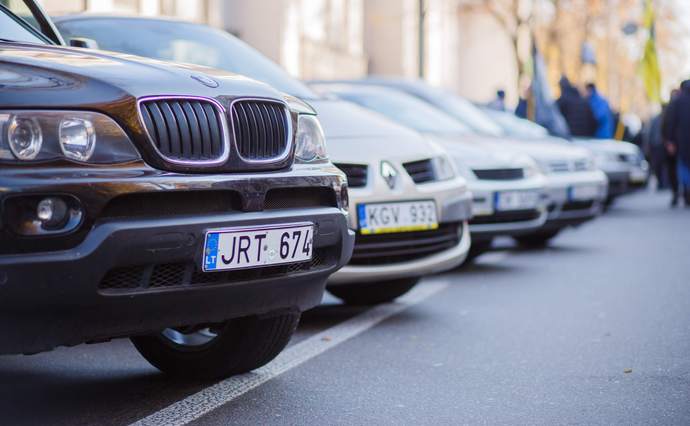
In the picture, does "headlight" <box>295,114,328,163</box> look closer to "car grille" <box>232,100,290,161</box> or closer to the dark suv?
the dark suv

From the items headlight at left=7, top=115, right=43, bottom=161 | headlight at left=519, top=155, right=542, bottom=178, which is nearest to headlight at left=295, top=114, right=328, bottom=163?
headlight at left=7, top=115, right=43, bottom=161

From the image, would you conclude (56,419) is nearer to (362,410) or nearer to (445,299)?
(362,410)

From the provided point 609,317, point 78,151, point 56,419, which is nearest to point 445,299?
point 609,317

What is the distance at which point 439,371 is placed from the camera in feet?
16.8

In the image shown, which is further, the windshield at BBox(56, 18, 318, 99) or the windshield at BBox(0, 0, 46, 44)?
the windshield at BBox(56, 18, 318, 99)

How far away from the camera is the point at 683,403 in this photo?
14.6 feet

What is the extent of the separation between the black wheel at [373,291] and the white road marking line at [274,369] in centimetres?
7

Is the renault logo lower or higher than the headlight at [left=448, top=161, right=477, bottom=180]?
higher

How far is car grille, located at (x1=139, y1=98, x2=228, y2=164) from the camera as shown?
3.75 metres

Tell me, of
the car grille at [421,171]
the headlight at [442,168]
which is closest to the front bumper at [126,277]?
the car grille at [421,171]

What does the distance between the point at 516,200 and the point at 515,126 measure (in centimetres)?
373

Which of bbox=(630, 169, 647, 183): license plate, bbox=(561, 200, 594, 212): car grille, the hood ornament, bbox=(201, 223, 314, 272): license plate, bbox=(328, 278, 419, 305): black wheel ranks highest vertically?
the hood ornament

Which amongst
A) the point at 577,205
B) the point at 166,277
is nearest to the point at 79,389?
the point at 166,277

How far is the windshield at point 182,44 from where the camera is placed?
6.55 metres
